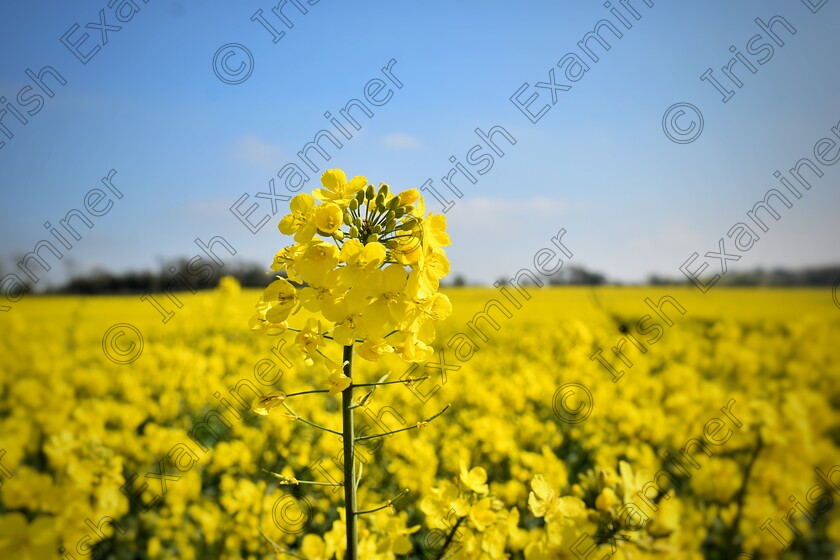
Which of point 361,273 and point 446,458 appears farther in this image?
point 446,458

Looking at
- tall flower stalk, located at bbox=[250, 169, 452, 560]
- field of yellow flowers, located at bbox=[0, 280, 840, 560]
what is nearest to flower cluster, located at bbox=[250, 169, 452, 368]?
tall flower stalk, located at bbox=[250, 169, 452, 560]

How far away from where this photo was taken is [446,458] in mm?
4188

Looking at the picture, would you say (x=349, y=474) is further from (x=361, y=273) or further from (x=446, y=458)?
(x=446, y=458)

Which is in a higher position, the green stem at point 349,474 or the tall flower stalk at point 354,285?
the tall flower stalk at point 354,285

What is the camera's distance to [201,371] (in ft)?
23.7

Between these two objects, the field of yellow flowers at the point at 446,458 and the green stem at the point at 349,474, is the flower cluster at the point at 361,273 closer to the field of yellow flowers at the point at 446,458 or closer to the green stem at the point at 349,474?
the green stem at the point at 349,474

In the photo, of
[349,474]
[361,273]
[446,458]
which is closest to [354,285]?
[361,273]

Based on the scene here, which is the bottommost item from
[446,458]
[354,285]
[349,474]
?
[446,458]

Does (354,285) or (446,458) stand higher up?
(354,285)

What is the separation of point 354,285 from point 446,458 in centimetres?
326

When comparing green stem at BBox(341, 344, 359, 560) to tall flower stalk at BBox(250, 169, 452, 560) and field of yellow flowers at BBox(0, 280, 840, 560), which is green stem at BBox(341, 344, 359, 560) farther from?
field of yellow flowers at BBox(0, 280, 840, 560)

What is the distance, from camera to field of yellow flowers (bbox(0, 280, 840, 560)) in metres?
1.63

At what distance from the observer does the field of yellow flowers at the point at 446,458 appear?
5.35 feet

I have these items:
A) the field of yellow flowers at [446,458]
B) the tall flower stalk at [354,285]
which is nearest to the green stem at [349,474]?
the tall flower stalk at [354,285]
